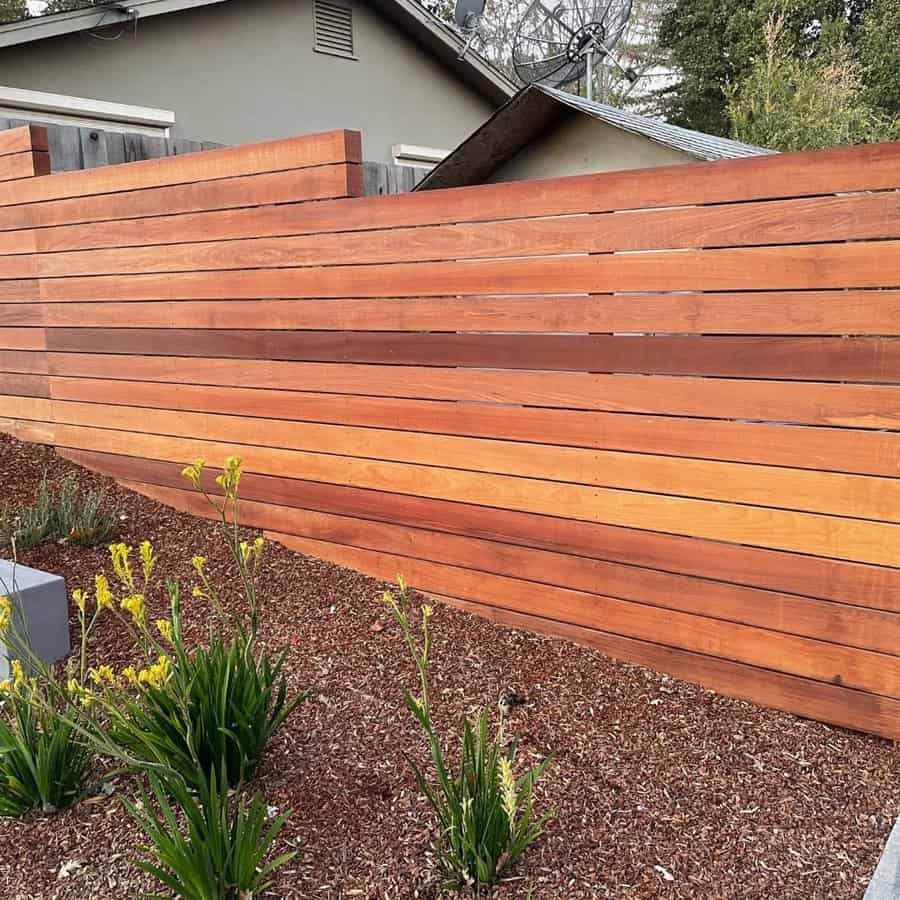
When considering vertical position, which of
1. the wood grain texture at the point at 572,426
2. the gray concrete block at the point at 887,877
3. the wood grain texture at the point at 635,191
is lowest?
the gray concrete block at the point at 887,877

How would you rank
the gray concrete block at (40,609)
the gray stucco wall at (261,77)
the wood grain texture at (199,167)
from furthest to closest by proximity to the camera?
the gray stucco wall at (261,77) < the wood grain texture at (199,167) < the gray concrete block at (40,609)

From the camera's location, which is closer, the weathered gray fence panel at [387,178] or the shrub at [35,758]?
the shrub at [35,758]

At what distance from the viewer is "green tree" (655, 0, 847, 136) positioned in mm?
19312

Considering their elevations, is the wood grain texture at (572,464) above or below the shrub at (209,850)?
above

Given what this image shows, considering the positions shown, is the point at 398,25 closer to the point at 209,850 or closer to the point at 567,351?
the point at 567,351

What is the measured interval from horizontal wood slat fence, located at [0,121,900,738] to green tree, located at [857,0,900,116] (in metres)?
18.0

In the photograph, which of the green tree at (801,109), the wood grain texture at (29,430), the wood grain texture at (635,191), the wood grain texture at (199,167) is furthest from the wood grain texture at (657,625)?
the green tree at (801,109)

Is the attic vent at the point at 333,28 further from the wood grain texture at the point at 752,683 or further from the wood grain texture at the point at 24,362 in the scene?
the wood grain texture at the point at 752,683

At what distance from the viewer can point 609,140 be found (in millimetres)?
5262

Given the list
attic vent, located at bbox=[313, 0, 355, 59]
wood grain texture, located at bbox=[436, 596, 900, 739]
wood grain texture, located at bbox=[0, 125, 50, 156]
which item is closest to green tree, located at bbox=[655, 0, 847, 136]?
attic vent, located at bbox=[313, 0, 355, 59]

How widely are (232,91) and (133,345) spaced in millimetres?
7016

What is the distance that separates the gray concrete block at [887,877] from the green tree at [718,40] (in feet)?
64.1

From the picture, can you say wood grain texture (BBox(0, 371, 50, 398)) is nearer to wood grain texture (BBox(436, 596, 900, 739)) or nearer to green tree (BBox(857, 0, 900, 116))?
wood grain texture (BBox(436, 596, 900, 739))

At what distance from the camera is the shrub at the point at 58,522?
13.2ft
